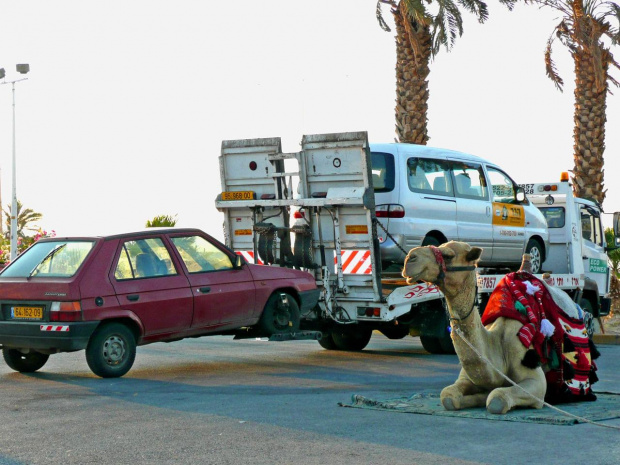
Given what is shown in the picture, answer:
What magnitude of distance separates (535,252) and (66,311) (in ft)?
28.3

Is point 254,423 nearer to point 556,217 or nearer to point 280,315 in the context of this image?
point 280,315

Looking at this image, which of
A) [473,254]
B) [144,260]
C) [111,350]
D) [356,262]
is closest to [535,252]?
[356,262]

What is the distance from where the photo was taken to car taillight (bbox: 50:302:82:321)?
38.9ft

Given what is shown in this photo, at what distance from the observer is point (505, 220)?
16938 mm

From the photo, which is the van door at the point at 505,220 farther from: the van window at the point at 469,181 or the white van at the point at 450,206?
the van window at the point at 469,181

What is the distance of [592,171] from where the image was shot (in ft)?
85.4

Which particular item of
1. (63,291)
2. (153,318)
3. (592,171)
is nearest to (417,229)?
(153,318)

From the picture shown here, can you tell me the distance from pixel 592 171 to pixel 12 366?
16.8m

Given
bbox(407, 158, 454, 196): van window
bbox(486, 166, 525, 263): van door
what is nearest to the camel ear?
bbox(407, 158, 454, 196): van window

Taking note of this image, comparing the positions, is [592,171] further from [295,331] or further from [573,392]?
[573,392]

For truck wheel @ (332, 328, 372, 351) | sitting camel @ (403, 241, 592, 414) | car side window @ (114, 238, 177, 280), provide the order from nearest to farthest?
sitting camel @ (403, 241, 592, 414) < car side window @ (114, 238, 177, 280) < truck wheel @ (332, 328, 372, 351)

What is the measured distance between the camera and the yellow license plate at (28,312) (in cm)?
1209

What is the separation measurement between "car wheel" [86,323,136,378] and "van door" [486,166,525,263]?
21.8ft

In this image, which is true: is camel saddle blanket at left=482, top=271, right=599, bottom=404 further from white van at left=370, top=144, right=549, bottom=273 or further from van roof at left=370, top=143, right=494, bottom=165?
van roof at left=370, top=143, right=494, bottom=165
